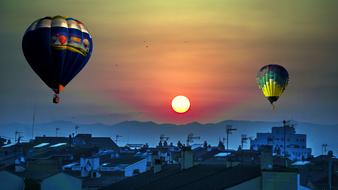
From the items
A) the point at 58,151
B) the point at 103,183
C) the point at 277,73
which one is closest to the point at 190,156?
the point at 103,183

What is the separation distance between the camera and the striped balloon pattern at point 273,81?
8444cm

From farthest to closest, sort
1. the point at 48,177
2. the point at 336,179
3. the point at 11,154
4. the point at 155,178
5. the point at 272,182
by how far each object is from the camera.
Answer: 1. the point at 11,154
2. the point at 336,179
3. the point at 48,177
4. the point at 155,178
5. the point at 272,182

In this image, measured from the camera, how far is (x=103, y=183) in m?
78.6

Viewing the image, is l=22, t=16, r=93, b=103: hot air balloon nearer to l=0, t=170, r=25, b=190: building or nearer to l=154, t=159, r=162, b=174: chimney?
l=154, t=159, r=162, b=174: chimney

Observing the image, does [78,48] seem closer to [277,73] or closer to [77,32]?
[77,32]

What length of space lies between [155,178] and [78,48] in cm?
1310

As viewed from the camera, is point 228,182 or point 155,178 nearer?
point 228,182

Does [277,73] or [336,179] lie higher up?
[277,73]

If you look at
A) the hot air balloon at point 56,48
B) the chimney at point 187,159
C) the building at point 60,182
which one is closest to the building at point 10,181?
the building at point 60,182

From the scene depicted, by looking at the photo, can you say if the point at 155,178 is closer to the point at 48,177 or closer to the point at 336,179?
the point at 48,177

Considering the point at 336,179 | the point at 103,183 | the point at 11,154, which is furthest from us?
the point at 11,154

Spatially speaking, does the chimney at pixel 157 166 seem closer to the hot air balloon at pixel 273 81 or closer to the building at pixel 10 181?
the building at pixel 10 181

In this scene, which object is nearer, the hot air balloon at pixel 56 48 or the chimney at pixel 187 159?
the hot air balloon at pixel 56 48

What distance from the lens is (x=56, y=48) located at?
5734 centimetres
